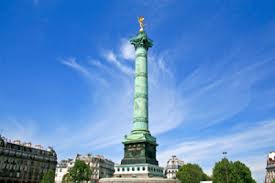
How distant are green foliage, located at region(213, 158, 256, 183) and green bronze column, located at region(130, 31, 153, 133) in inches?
1417

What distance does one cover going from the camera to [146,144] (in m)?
45.0

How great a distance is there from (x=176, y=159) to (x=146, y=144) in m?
79.2

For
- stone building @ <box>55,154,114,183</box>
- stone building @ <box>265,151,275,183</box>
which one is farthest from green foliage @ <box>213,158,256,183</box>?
stone building @ <box>55,154,114,183</box>

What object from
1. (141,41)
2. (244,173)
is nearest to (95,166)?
(244,173)

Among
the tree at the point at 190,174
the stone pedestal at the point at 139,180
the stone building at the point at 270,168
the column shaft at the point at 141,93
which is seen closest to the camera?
the stone pedestal at the point at 139,180

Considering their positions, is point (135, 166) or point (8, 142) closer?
point (135, 166)

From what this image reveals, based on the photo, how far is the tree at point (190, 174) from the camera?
82375mm

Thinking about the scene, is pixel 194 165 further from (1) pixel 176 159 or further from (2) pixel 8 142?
(2) pixel 8 142

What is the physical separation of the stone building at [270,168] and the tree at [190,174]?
29.7 m

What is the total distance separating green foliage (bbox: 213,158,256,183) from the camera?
238 feet

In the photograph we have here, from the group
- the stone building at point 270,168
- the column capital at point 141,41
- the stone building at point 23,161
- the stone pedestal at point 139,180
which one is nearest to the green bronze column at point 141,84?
the column capital at point 141,41

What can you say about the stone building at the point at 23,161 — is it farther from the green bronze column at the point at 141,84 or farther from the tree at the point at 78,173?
the green bronze column at the point at 141,84

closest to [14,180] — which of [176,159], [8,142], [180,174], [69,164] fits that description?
[8,142]

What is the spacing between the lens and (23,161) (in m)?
80.0
